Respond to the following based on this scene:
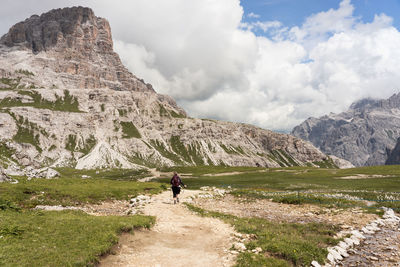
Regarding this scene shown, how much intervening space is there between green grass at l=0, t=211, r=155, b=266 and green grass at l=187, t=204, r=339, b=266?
360 inches

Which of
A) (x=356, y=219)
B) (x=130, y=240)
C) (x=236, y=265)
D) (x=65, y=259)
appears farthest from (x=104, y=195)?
(x=356, y=219)

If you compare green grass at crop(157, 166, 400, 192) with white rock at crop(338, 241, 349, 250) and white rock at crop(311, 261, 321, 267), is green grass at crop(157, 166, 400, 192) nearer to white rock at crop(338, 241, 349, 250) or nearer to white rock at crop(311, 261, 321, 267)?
white rock at crop(338, 241, 349, 250)

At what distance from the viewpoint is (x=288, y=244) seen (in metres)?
17.0

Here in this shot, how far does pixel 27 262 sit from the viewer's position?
1270 centimetres

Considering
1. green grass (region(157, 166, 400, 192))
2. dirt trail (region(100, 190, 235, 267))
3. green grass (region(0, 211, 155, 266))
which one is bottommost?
green grass (region(157, 166, 400, 192))

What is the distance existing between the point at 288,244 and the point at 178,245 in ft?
26.5

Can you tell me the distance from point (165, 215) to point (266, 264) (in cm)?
1505

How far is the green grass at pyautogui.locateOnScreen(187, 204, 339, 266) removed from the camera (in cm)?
1466

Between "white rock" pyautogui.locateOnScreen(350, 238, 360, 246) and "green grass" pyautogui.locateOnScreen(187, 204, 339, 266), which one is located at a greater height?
"green grass" pyautogui.locateOnScreen(187, 204, 339, 266)

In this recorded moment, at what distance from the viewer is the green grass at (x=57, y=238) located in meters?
13.3

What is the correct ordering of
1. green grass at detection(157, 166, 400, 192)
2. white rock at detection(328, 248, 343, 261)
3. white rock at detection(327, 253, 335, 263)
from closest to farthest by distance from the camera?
white rock at detection(327, 253, 335, 263) → white rock at detection(328, 248, 343, 261) → green grass at detection(157, 166, 400, 192)

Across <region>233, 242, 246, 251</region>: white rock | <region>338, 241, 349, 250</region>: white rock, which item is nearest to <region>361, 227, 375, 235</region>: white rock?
<region>338, 241, 349, 250</region>: white rock

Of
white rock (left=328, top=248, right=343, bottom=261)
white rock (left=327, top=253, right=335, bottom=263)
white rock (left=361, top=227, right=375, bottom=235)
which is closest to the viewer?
white rock (left=327, top=253, right=335, bottom=263)

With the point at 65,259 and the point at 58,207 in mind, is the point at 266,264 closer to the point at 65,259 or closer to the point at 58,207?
the point at 65,259
